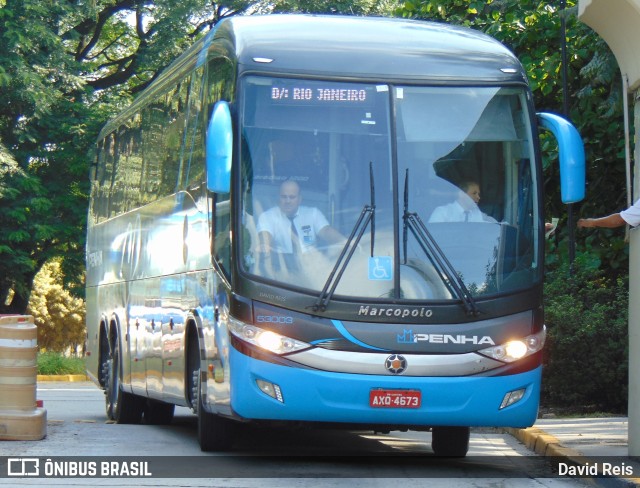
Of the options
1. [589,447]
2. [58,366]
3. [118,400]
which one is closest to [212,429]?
[589,447]

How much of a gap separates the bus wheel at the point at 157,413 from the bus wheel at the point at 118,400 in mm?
131

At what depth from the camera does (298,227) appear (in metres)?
10.3

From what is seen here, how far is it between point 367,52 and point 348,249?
1.80 metres

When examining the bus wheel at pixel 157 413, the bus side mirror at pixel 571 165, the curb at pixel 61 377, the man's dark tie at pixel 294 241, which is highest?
the bus side mirror at pixel 571 165

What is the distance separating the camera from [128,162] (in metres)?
17.3

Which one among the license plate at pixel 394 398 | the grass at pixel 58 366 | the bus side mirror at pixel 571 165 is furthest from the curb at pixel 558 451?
the grass at pixel 58 366

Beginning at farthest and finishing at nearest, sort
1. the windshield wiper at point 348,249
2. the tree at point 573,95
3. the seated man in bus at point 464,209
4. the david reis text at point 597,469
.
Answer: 1. the tree at point 573,95
2. the seated man in bus at point 464,209
3. the windshield wiper at point 348,249
4. the david reis text at point 597,469

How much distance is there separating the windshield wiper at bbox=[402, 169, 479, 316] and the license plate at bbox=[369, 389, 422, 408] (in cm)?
77

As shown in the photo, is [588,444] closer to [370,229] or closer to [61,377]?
[370,229]

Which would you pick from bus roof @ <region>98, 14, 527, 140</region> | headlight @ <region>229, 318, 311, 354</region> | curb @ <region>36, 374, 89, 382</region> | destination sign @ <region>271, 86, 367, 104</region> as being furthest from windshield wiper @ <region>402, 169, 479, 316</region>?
curb @ <region>36, 374, 89, 382</region>

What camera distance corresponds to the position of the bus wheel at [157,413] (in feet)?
55.9

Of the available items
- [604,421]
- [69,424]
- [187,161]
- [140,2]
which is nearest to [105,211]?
[69,424]

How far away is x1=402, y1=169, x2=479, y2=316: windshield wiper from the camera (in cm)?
1022

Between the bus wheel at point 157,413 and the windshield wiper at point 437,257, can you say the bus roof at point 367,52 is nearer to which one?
the windshield wiper at point 437,257
